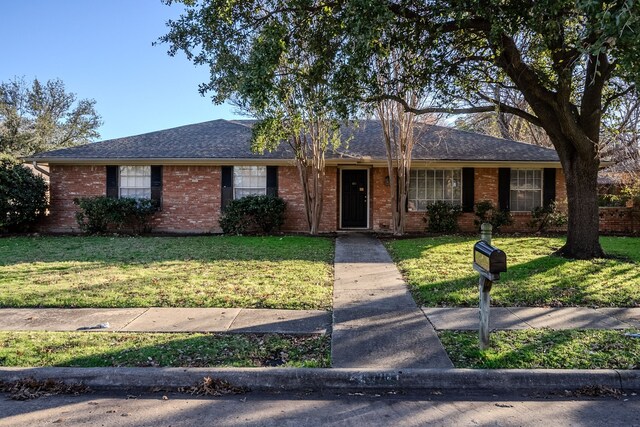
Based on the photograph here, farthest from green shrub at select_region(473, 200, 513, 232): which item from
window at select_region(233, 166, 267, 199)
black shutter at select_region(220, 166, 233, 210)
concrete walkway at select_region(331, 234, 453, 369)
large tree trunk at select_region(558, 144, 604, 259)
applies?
black shutter at select_region(220, 166, 233, 210)

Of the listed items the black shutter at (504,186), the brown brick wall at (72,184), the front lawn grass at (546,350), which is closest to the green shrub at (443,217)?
the black shutter at (504,186)

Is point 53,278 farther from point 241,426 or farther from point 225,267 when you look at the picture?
point 241,426

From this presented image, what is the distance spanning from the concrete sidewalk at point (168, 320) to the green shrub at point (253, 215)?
944 centimetres

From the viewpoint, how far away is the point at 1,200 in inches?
609

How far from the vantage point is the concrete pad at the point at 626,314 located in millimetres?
5959

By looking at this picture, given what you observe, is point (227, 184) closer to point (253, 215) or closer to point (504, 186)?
point (253, 215)

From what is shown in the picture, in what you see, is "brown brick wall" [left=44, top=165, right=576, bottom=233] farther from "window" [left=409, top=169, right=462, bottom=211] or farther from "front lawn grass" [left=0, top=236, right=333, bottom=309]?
"front lawn grass" [left=0, top=236, right=333, bottom=309]

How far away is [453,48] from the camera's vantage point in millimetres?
10727

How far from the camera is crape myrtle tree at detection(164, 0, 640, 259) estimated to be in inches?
305

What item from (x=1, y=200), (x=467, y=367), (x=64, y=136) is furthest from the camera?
(x=64, y=136)

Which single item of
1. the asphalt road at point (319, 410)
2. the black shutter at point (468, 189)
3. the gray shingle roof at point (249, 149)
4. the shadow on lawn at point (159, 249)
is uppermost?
the gray shingle roof at point (249, 149)

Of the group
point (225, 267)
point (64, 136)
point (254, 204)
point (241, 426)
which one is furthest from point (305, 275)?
point (64, 136)

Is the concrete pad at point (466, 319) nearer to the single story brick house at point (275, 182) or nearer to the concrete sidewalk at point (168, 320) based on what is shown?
the concrete sidewalk at point (168, 320)

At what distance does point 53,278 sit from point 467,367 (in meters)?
7.47
